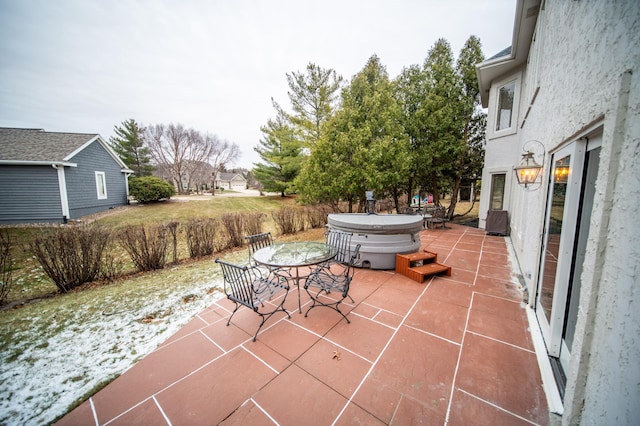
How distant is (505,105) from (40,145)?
23904 millimetres

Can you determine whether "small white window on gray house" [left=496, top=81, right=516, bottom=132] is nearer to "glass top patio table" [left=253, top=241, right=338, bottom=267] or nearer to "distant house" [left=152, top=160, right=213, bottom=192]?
"glass top patio table" [left=253, top=241, right=338, bottom=267]

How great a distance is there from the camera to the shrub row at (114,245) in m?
4.52

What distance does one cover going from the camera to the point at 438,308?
138 inches

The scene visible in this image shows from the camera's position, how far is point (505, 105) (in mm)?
8930

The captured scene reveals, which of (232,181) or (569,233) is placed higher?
(232,181)

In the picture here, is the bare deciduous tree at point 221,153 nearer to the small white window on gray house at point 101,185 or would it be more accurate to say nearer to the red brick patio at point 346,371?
the small white window on gray house at point 101,185

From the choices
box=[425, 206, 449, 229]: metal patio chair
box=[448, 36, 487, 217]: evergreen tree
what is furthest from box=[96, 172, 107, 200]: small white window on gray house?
box=[448, 36, 487, 217]: evergreen tree

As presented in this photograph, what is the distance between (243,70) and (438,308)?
18.4 metres

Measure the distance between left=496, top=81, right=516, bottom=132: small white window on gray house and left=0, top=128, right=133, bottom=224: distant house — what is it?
69.9 feet

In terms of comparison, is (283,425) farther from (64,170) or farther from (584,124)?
(64,170)

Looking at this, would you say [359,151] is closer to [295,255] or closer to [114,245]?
[295,255]

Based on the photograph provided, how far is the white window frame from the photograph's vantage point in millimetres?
8205

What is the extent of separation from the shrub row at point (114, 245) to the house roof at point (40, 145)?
10161mm

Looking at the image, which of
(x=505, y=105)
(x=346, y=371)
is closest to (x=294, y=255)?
(x=346, y=371)
